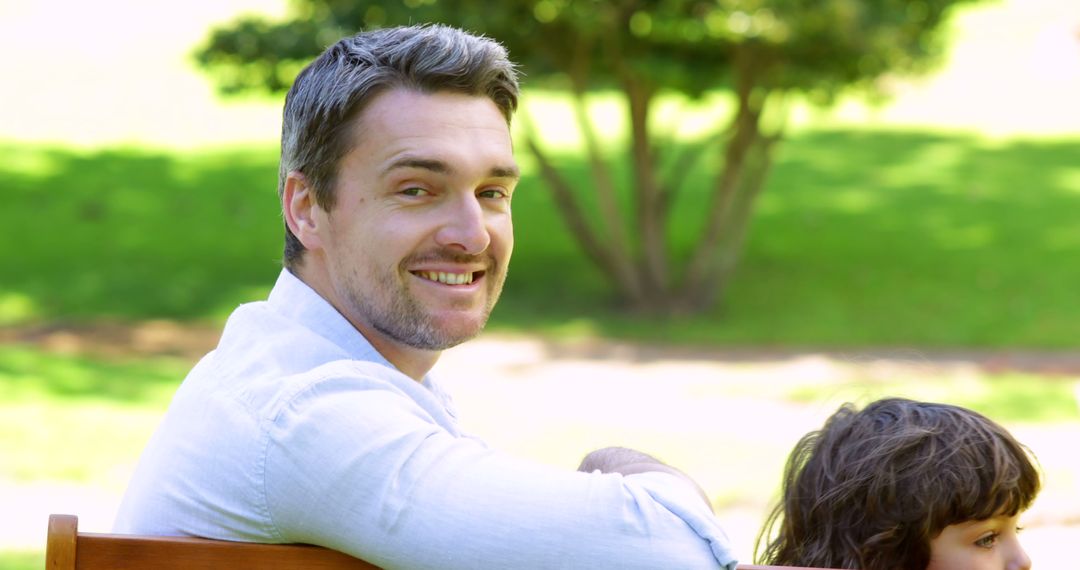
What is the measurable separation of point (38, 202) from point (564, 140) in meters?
8.53

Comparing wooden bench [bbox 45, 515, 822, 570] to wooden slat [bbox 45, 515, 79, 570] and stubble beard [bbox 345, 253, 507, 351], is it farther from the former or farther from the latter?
stubble beard [bbox 345, 253, 507, 351]

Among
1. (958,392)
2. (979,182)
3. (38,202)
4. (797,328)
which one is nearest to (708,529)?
(958,392)

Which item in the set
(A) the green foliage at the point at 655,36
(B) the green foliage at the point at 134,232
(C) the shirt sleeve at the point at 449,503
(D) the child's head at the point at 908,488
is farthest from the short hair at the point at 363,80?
(B) the green foliage at the point at 134,232

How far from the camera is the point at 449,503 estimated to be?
6.04 feet

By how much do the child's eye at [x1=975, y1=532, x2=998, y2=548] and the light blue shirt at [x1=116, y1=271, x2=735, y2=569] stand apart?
756 mm

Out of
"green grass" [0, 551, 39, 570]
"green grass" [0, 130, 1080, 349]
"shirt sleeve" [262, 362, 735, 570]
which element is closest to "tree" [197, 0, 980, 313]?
"green grass" [0, 130, 1080, 349]

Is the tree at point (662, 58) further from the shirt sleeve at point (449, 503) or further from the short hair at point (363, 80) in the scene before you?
the shirt sleeve at point (449, 503)

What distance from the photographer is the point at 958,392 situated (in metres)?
10.8

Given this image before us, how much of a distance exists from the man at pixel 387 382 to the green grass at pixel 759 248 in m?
11.6

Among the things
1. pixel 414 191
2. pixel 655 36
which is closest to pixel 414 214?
pixel 414 191

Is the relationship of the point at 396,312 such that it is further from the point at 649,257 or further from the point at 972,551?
the point at 649,257

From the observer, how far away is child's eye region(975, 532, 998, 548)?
2.45 metres

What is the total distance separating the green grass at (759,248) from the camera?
1451 cm

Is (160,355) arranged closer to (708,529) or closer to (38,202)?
(38,202)
